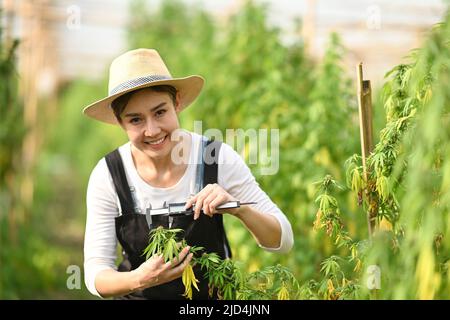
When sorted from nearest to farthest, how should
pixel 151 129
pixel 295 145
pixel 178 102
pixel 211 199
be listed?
pixel 211 199 → pixel 151 129 → pixel 178 102 → pixel 295 145

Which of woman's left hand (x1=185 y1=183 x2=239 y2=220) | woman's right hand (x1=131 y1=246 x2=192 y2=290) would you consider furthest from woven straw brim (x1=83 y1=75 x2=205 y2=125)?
woman's right hand (x1=131 y1=246 x2=192 y2=290)

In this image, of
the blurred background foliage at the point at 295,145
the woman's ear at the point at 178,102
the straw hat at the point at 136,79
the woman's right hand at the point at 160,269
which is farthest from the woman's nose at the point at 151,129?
the blurred background foliage at the point at 295,145

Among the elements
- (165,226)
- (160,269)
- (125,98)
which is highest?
(125,98)

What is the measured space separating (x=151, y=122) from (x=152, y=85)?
5.9 inches

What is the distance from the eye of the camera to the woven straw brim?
229cm

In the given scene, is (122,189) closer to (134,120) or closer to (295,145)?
(134,120)

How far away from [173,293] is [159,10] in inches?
291

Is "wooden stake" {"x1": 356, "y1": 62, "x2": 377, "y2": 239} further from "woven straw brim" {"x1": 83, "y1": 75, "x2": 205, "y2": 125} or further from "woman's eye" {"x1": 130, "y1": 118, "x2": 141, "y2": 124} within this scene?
"woman's eye" {"x1": 130, "y1": 118, "x2": 141, "y2": 124}

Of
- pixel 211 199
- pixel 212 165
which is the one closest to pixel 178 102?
pixel 212 165

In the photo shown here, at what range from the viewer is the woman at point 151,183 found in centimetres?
225

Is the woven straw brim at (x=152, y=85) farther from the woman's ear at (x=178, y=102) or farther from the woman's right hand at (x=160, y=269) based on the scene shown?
the woman's right hand at (x=160, y=269)

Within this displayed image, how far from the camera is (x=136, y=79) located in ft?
7.48

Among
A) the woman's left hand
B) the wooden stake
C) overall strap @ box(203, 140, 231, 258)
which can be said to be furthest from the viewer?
overall strap @ box(203, 140, 231, 258)

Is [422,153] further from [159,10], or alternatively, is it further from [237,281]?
[159,10]
